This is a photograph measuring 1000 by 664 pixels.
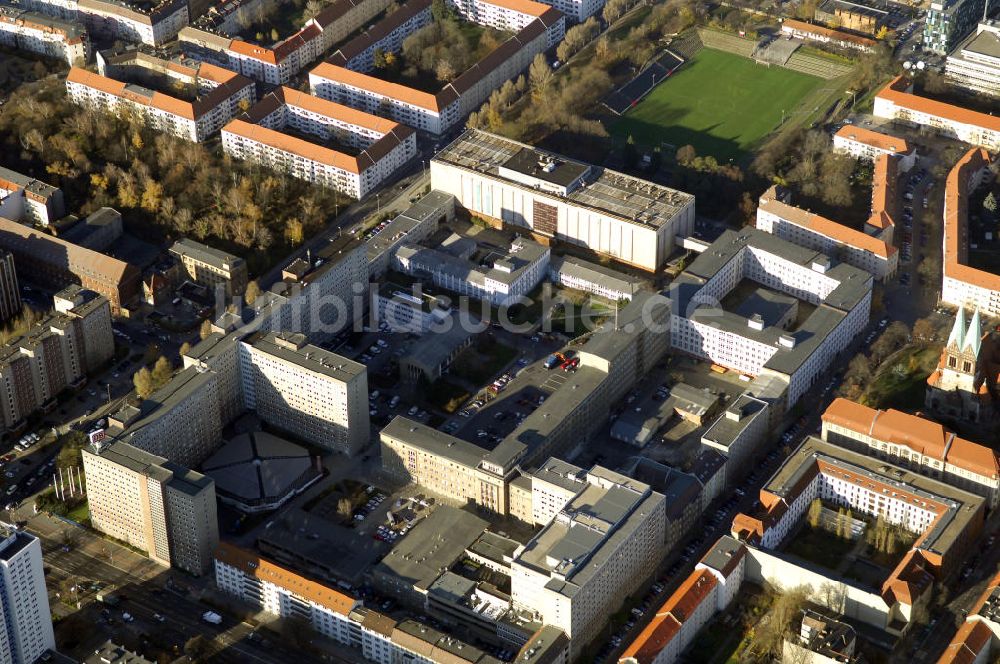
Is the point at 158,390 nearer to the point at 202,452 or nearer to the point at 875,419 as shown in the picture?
the point at 202,452

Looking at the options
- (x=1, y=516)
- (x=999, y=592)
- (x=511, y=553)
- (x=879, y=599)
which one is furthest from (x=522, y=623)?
(x=1, y=516)

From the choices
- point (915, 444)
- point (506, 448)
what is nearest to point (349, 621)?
point (506, 448)

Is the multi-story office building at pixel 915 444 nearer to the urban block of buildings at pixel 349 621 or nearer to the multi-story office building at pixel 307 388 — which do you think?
the urban block of buildings at pixel 349 621

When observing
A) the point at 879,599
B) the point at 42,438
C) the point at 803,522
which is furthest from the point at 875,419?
the point at 42,438

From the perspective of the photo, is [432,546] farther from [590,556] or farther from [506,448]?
[590,556]

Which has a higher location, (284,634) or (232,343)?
(232,343)

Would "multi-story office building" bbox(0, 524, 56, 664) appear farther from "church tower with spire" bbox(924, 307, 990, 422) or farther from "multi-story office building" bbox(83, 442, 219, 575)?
"church tower with spire" bbox(924, 307, 990, 422)

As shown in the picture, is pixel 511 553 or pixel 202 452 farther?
Answer: pixel 202 452
